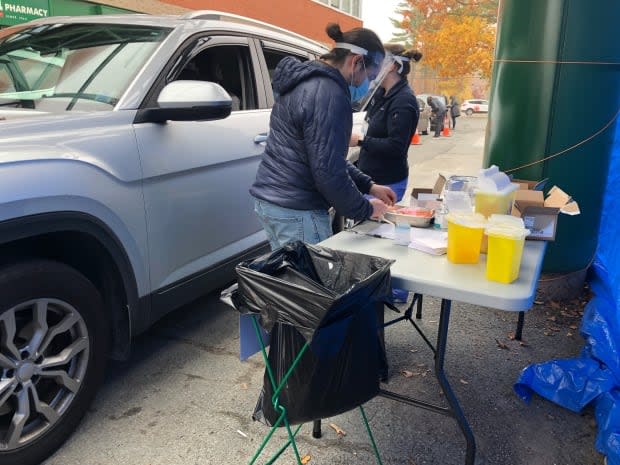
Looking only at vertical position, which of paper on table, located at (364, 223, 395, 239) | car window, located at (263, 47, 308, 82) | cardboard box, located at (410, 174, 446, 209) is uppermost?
car window, located at (263, 47, 308, 82)

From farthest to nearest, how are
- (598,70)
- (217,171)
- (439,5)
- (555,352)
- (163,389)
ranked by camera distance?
(439,5) < (598,70) < (555,352) < (217,171) < (163,389)

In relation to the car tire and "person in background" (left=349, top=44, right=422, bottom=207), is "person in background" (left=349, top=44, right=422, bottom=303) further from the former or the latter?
the car tire

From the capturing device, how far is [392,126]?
12.1ft

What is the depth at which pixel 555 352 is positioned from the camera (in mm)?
3348

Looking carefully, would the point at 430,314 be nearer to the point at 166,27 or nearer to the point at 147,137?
the point at 147,137

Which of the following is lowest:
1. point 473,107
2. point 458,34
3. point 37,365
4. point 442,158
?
point 442,158

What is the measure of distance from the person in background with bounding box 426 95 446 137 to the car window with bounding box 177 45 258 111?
17.9 meters

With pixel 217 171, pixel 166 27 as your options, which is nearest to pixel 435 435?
pixel 217 171

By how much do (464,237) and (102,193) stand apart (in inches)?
63.6

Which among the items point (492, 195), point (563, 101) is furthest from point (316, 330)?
point (563, 101)

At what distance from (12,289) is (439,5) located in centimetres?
2040

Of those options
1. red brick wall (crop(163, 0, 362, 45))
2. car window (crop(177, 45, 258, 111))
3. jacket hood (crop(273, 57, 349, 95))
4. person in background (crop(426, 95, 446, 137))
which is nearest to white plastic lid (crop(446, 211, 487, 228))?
jacket hood (crop(273, 57, 349, 95))

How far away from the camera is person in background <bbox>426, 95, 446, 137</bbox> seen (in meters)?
20.6

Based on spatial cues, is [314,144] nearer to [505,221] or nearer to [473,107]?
[505,221]
